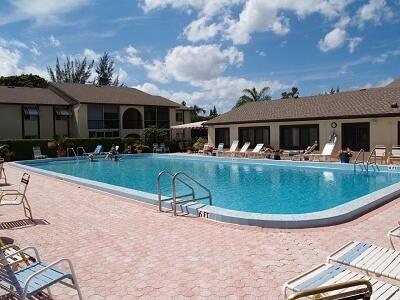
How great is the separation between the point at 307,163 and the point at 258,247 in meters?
15.9

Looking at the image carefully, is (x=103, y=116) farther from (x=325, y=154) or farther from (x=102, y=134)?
(x=325, y=154)

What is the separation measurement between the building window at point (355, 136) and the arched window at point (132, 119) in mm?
24201

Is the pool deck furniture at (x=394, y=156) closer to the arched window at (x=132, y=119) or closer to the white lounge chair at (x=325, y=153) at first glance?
the white lounge chair at (x=325, y=153)

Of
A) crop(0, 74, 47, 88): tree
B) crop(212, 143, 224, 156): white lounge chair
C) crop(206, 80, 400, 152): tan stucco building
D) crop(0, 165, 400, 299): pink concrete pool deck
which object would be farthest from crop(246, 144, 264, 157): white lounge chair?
crop(0, 74, 47, 88): tree

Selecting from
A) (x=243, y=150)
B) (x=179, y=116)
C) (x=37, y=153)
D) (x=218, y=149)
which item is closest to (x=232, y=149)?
(x=218, y=149)

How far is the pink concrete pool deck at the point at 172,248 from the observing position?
4.82 metres

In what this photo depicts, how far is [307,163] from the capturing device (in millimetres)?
21297

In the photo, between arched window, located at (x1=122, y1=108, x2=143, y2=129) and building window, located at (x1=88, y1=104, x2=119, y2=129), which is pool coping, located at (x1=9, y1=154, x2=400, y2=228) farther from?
arched window, located at (x1=122, y1=108, x2=143, y2=129)

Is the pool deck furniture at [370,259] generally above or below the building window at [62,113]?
below

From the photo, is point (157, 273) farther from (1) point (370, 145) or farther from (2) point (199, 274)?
(1) point (370, 145)

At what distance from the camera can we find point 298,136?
2614cm

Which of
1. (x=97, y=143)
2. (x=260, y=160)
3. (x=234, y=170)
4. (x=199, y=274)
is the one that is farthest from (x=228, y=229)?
(x=97, y=143)

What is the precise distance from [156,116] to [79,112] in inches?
359

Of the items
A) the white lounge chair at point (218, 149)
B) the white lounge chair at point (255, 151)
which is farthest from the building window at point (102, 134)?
the white lounge chair at point (255, 151)
